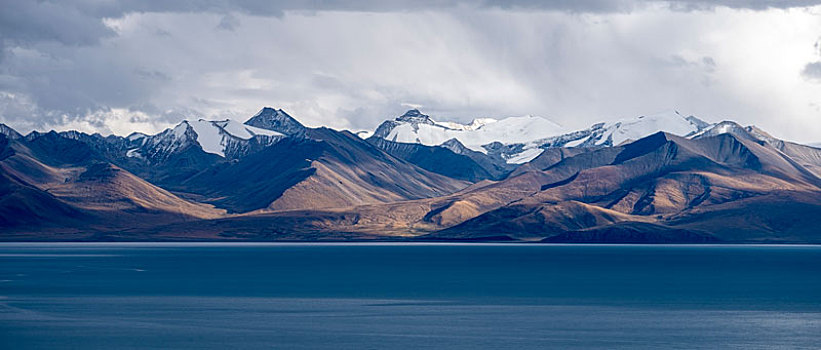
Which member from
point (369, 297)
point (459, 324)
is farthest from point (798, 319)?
point (369, 297)

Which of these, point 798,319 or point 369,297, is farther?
point 369,297

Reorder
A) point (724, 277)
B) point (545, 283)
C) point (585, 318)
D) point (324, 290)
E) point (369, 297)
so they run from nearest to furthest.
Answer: point (585, 318), point (369, 297), point (324, 290), point (545, 283), point (724, 277)

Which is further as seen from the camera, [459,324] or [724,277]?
[724,277]

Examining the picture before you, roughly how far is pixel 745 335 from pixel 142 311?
190 feet

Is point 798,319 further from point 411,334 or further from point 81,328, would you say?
point 81,328

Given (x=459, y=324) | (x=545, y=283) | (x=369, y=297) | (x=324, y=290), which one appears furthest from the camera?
(x=545, y=283)

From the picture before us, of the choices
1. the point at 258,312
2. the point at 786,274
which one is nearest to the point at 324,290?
the point at 258,312

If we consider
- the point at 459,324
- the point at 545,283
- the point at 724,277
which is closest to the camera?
the point at 459,324

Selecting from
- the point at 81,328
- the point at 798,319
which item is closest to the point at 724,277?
the point at 798,319

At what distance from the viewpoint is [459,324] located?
104250 millimetres

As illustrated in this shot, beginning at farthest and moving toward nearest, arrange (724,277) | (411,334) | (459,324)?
(724,277), (459,324), (411,334)

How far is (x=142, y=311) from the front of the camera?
385 ft

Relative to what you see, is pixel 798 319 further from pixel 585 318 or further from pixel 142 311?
pixel 142 311

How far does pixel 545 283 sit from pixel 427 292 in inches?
1159
